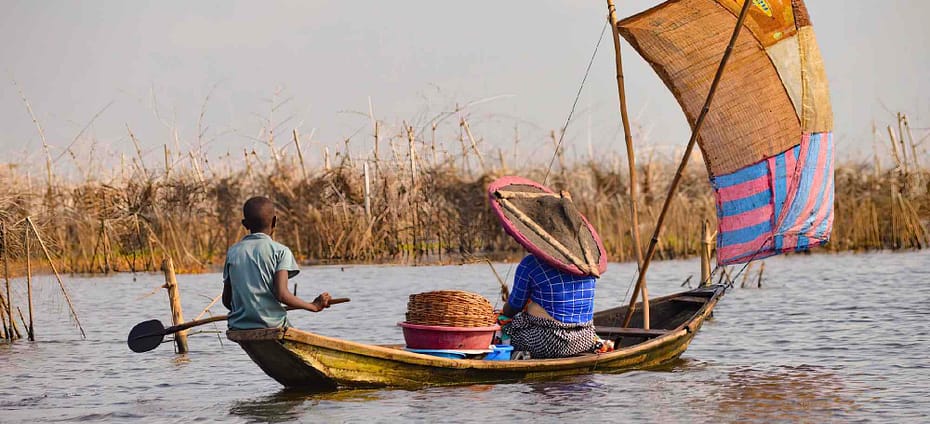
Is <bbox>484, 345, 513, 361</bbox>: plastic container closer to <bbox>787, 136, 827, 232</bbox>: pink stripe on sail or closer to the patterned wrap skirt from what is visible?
the patterned wrap skirt

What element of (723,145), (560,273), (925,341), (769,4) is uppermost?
(769,4)

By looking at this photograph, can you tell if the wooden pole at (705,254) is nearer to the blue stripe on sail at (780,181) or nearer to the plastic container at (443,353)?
the blue stripe on sail at (780,181)

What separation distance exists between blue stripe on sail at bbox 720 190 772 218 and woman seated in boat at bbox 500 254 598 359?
2414 mm

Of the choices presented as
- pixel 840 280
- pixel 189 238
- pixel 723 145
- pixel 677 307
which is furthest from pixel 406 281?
pixel 723 145

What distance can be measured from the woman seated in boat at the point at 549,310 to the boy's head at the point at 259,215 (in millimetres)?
2067

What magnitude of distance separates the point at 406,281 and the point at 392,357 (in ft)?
40.9

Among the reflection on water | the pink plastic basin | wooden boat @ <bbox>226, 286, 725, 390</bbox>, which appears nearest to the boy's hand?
wooden boat @ <bbox>226, 286, 725, 390</bbox>

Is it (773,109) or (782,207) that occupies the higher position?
(773,109)

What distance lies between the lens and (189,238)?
77.8 feet

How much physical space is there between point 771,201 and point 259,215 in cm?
532

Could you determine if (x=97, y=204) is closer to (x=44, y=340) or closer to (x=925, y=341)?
(x=44, y=340)

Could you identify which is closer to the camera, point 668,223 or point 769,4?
point 769,4

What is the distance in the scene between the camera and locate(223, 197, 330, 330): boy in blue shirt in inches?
333

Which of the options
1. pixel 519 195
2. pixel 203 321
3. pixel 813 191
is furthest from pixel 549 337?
pixel 813 191
